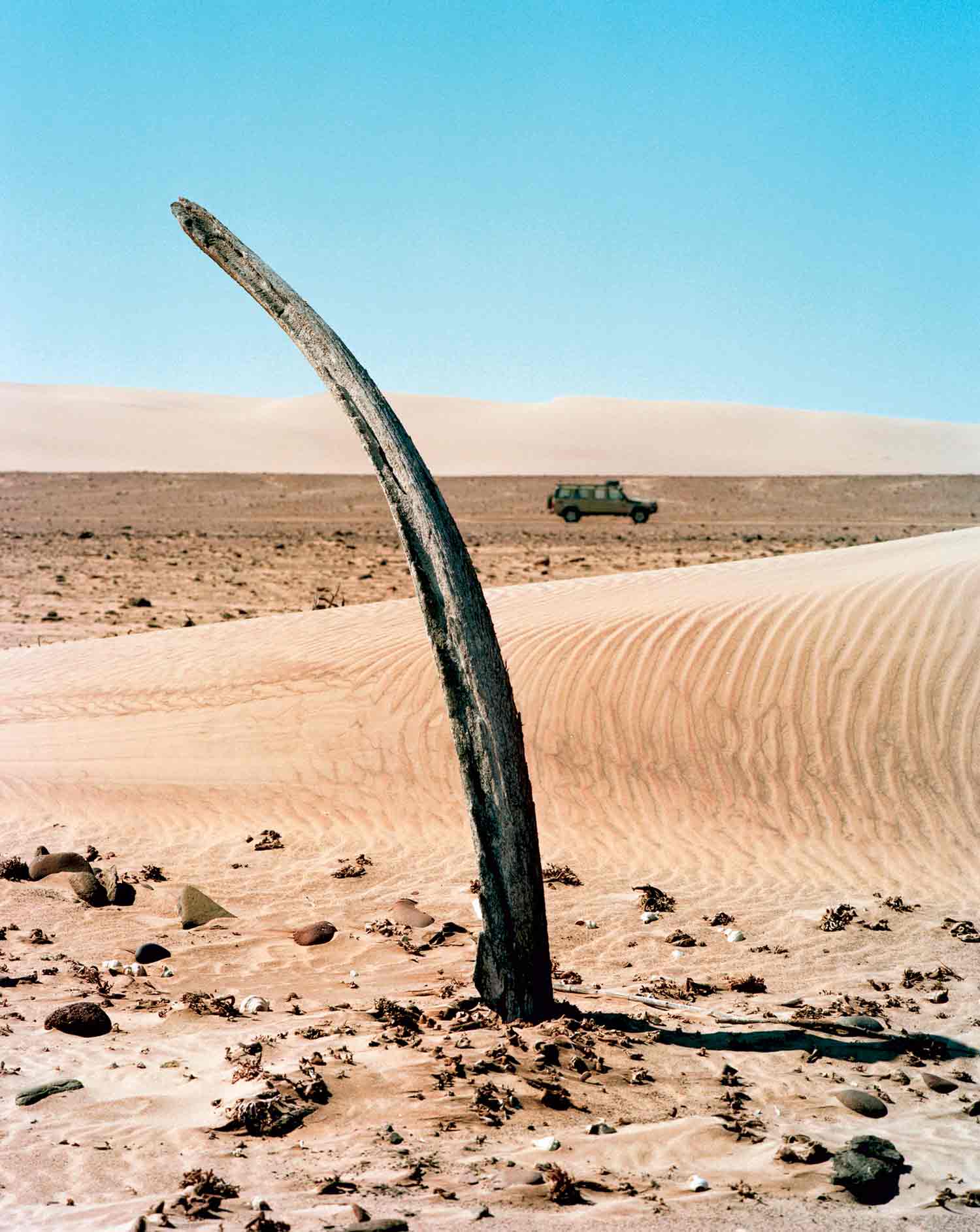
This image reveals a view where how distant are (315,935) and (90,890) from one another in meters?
1.65

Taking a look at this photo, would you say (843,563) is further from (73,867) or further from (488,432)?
(488,432)

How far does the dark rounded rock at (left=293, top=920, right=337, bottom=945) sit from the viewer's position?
646 centimetres

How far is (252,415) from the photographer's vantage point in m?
94.0

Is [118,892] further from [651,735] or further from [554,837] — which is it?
[651,735]

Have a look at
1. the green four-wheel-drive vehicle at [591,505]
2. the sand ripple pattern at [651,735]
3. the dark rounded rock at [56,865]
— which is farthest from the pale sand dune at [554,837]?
the green four-wheel-drive vehicle at [591,505]

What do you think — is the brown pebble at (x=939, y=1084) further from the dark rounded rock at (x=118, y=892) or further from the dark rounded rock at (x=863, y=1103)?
the dark rounded rock at (x=118, y=892)

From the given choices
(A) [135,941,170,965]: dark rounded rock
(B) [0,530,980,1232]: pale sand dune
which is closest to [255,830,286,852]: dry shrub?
(B) [0,530,980,1232]: pale sand dune

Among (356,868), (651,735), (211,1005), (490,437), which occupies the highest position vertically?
(490,437)

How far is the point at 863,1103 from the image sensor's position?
4.34 meters

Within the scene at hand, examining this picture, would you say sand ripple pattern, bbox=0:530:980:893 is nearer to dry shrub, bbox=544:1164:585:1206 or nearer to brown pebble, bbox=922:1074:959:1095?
brown pebble, bbox=922:1074:959:1095

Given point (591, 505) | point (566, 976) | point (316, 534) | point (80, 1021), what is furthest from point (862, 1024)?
point (591, 505)

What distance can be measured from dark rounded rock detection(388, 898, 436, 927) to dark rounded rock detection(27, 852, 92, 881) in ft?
7.07

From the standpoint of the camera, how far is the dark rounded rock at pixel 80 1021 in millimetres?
5062

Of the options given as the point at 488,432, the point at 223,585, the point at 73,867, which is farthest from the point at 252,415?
the point at 73,867
